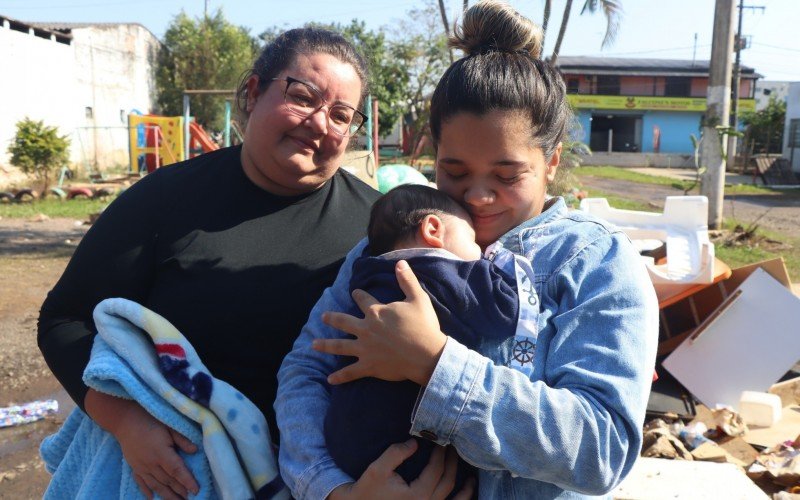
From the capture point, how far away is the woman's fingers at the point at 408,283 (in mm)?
1344

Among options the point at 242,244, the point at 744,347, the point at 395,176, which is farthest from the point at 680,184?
the point at 242,244

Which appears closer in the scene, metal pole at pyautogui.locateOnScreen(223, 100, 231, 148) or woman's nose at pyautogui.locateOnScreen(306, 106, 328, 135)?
woman's nose at pyautogui.locateOnScreen(306, 106, 328, 135)

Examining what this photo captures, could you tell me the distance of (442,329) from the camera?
1.42 m

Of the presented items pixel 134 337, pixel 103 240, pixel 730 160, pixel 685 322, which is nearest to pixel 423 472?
pixel 134 337

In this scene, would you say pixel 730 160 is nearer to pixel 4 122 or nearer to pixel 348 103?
pixel 4 122

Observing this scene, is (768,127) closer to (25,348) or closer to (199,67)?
(199,67)

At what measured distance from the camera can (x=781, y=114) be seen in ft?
104

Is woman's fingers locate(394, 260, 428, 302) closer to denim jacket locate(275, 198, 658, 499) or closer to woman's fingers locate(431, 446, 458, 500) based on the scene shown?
denim jacket locate(275, 198, 658, 499)

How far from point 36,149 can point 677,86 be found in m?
38.1

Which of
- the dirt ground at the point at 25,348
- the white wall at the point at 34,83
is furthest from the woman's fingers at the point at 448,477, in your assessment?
the white wall at the point at 34,83

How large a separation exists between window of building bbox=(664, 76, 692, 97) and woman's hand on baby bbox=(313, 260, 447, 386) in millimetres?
46287

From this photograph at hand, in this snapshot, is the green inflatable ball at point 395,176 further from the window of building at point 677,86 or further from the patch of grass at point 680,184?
the window of building at point 677,86

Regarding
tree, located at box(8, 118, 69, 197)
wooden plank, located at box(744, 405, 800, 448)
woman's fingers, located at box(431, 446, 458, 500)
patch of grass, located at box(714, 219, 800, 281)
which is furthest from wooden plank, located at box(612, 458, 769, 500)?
tree, located at box(8, 118, 69, 197)

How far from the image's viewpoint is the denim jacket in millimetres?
1243
